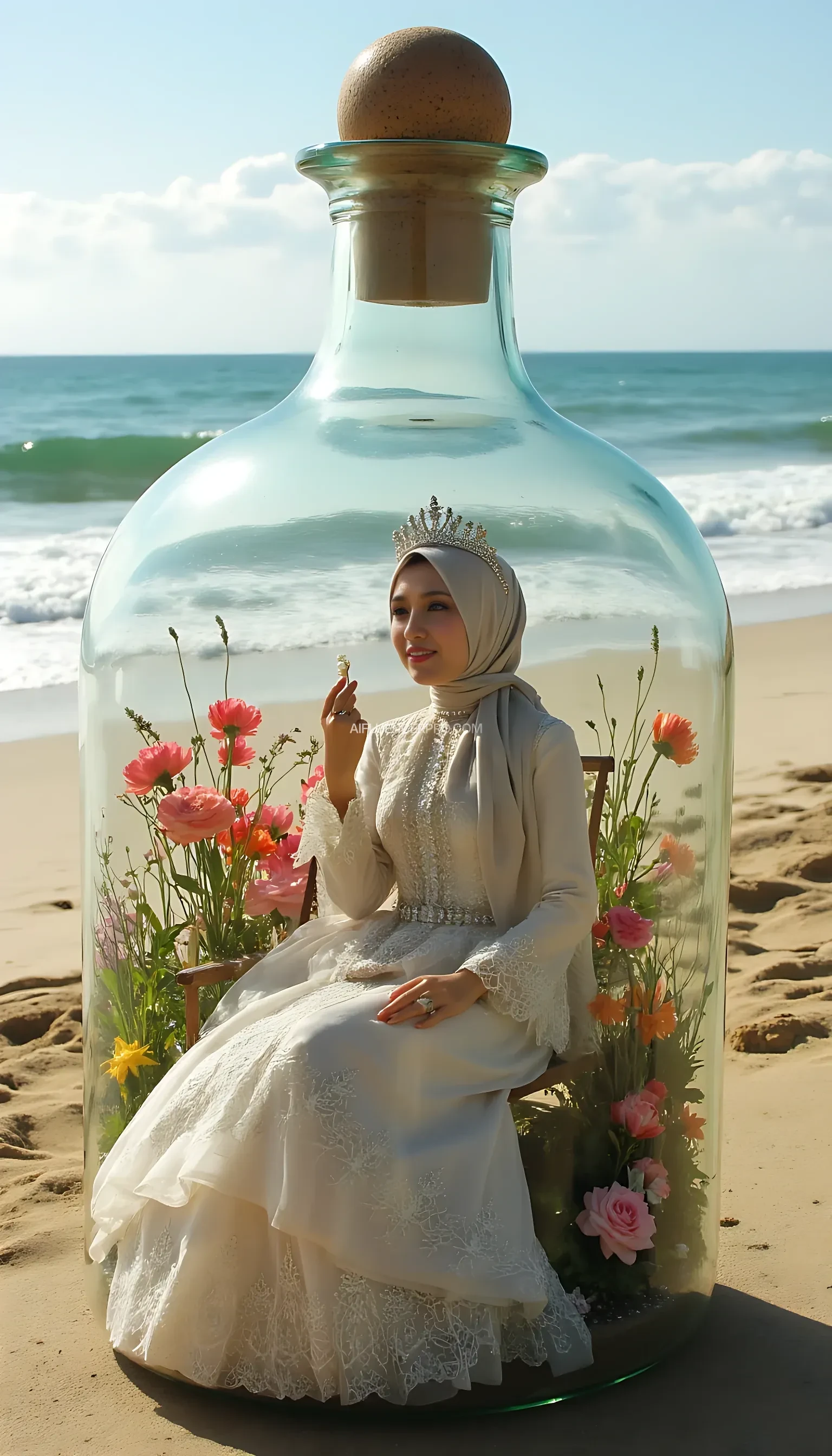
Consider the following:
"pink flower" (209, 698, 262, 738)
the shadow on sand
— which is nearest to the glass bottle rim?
"pink flower" (209, 698, 262, 738)

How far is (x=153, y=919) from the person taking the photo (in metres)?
3.16

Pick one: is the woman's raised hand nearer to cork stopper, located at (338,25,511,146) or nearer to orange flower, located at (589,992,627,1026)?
orange flower, located at (589,992,627,1026)

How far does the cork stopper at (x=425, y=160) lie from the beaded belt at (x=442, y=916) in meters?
1.09

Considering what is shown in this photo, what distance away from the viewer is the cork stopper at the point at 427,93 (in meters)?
2.75

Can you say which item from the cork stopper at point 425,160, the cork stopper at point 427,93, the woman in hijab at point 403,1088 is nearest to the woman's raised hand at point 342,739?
the woman in hijab at point 403,1088

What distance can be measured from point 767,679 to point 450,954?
628cm

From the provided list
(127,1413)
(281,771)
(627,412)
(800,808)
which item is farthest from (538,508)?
(627,412)

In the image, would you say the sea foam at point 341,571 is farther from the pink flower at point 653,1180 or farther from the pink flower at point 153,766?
the pink flower at point 653,1180

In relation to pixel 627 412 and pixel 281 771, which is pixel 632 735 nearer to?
pixel 281 771

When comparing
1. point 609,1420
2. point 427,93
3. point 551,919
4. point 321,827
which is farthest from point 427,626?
point 609,1420

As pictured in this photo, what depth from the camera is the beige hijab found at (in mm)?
2768

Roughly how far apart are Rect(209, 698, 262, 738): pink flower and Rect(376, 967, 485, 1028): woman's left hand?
0.71 meters

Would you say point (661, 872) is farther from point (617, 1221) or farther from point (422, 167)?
point (422, 167)

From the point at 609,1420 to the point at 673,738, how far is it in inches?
47.4
